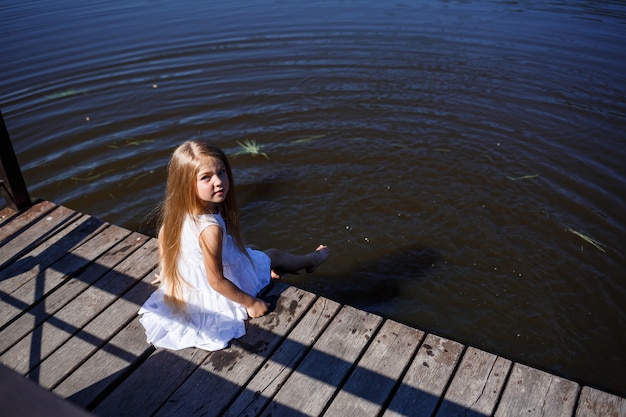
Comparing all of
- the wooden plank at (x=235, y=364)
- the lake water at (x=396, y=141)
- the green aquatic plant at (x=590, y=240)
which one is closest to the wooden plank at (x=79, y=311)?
the wooden plank at (x=235, y=364)

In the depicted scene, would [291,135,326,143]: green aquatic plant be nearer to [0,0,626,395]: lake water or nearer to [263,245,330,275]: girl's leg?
[0,0,626,395]: lake water

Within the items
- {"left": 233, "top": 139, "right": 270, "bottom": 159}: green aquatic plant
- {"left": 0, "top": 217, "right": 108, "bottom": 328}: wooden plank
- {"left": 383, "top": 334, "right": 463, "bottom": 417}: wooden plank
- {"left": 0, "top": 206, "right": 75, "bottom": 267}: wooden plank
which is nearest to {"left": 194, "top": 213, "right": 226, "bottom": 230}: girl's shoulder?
{"left": 0, "top": 217, "right": 108, "bottom": 328}: wooden plank

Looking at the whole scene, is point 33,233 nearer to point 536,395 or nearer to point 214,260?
point 214,260

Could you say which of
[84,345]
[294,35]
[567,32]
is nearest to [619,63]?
[567,32]

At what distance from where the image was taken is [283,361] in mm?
3438

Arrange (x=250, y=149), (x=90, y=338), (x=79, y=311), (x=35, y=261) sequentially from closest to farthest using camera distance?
1. (x=90, y=338)
2. (x=79, y=311)
3. (x=35, y=261)
4. (x=250, y=149)

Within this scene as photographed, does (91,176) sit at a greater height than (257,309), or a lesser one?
lesser

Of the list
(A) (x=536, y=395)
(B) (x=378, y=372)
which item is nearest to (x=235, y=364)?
(B) (x=378, y=372)

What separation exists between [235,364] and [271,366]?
0.24m

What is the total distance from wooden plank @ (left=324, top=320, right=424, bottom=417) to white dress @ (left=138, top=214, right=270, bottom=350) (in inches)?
34.1

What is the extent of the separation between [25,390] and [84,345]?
262 centimetres

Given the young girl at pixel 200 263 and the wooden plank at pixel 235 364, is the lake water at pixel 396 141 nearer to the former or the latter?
the wooden plank at pixel 235 364

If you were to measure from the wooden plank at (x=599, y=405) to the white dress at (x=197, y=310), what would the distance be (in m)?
2.19

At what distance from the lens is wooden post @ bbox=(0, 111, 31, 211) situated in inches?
187
